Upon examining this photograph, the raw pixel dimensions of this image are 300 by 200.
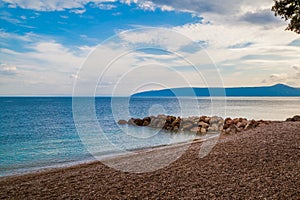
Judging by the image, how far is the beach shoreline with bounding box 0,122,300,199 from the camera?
6.67 m

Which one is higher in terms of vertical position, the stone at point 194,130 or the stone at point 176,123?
the stone at point 176,123

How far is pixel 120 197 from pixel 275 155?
224 inches

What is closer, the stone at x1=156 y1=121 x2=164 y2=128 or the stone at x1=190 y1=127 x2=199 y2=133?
the stone at x1=190 y1=127 x2=199 y2=133

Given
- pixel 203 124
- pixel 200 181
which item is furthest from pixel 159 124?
pixel 200 181

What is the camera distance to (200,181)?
7.48m

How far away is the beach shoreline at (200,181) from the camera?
263 inches

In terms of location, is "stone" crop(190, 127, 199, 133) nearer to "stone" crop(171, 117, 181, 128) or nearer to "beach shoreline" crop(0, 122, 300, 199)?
"stone" crop(171, 117, 181, 128)

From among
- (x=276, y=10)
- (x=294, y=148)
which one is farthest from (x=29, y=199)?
(x=276, y=10)

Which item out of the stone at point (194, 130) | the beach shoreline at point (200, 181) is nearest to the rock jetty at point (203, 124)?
the stone at point (194, 130)

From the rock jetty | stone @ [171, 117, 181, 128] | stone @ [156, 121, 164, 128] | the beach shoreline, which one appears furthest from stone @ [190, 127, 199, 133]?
the beach shoreline

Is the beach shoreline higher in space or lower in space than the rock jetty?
higher

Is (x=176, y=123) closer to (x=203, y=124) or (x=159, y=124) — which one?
(x=203, y=124)

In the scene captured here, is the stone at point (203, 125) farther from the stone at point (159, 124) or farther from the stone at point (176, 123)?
Result: the stone at point (159, 124)

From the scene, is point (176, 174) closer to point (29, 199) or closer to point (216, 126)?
point (29, 199)
